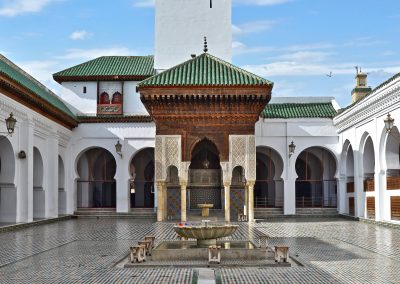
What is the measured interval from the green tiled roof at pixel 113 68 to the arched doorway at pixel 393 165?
9.58 m

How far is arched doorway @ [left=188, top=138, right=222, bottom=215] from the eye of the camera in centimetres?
1912

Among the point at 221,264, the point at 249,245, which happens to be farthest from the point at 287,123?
the point at 221,264

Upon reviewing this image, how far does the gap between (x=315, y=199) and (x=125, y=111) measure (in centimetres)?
763

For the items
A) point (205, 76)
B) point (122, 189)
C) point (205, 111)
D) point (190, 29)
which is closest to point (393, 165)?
point (205, 111)

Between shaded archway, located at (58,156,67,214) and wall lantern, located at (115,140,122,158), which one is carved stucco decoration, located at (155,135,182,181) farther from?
shaded archway, located at (58,156,67,214)

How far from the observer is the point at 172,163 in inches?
655

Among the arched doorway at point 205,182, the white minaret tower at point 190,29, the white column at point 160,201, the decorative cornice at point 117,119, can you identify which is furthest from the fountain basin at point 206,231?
the white minaret tower at point 190,29

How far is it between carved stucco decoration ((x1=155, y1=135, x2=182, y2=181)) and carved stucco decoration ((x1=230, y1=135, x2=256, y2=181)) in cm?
147

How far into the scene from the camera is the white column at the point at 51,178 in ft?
55.8

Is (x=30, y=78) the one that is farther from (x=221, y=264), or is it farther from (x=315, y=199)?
(x=221, y=264)

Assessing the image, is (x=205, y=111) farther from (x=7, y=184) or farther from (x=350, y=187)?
(x=7, y=184)

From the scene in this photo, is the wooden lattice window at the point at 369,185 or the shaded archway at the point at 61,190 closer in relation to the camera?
the wooden lattice window at the point at 369,185

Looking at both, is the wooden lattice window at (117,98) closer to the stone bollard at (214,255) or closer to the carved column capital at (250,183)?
the carved column capital at (250,183)

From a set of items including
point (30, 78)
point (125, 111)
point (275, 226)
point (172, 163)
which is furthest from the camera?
point (125, 111)
